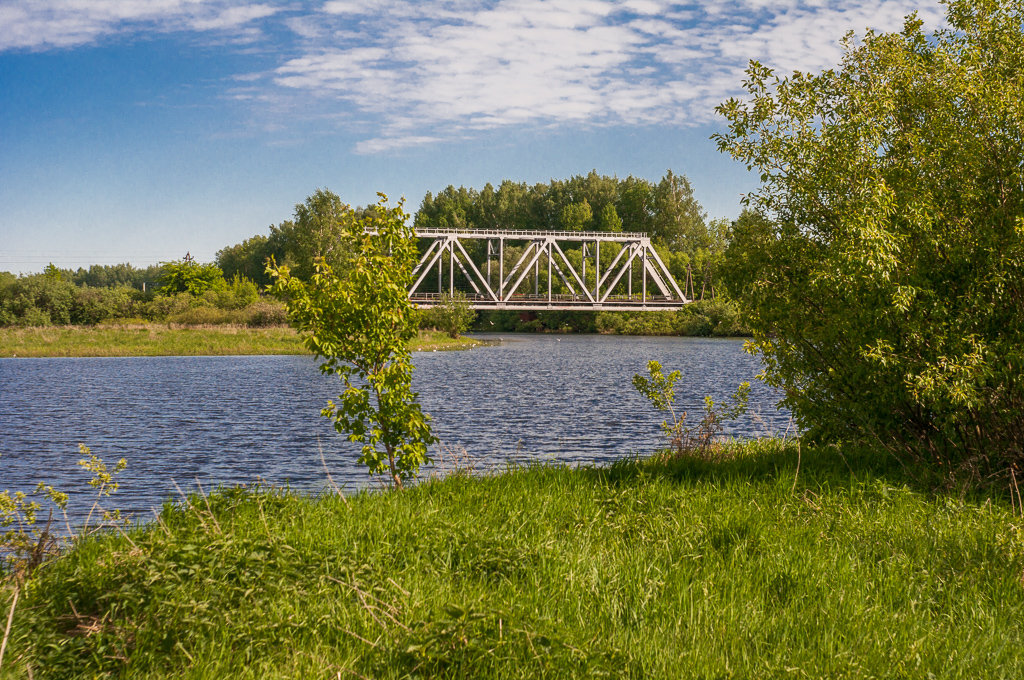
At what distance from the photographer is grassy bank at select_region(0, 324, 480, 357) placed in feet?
A: 191

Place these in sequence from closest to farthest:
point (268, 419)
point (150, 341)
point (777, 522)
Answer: point (777, 522) → point (268, 419) → point (150, 341)

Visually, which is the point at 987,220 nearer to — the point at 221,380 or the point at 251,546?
the point at 251,546

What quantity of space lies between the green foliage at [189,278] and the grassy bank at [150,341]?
3658cm

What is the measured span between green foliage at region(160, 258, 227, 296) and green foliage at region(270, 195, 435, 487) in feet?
345

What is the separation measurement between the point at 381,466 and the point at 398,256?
2.30 meters

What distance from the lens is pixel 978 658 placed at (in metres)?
4.29

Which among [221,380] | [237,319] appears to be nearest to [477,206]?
[237,319]

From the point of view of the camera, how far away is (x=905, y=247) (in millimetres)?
8180

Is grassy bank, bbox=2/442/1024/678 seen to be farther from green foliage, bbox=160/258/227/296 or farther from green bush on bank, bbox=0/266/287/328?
green foliage, bbox=160/258/227/296

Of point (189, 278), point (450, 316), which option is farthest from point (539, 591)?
point (189, 278)

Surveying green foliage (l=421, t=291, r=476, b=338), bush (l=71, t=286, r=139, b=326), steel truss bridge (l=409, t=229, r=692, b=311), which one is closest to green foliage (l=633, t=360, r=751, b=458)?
green foliage (l=421, t=291, r=476, b=338)

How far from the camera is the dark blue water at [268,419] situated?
16.3 metres

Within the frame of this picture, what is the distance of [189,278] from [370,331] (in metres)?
112

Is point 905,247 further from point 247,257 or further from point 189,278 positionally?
point 247,257
